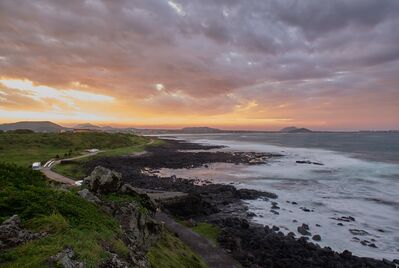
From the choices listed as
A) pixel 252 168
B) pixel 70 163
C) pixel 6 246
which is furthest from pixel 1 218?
pixel 252 168

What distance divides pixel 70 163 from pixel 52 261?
153 ft

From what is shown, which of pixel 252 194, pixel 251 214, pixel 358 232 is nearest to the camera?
pixel 358 232

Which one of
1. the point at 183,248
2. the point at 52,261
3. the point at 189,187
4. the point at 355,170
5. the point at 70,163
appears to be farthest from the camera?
the point at 355,170

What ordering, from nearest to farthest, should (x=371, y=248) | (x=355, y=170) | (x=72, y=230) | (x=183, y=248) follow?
(x=72, y=230), (x=183, y=248), (x=371, y=248), (x=355, y=170)

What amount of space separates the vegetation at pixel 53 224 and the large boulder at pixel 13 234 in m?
0.34

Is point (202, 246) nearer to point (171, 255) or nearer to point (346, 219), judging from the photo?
point (171, 255)

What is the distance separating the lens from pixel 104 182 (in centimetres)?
1661

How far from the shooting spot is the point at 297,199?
39969 millimetres

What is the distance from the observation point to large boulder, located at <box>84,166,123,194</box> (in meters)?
16.5

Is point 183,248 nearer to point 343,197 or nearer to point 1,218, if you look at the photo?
point 1,218

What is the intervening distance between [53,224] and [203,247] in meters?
14.1

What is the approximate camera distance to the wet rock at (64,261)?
7.44 m

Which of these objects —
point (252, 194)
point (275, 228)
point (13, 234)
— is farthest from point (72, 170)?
point (13, 234)

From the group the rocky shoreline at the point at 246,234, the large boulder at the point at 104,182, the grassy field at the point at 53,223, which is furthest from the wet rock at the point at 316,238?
the large boulder at the point at 104,182
